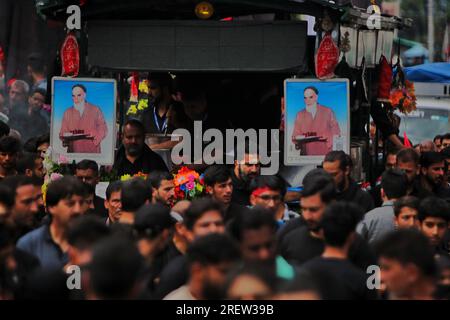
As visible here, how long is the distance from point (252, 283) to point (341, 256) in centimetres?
172

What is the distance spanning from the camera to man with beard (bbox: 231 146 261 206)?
1154 centimetres

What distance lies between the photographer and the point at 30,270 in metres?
7.16

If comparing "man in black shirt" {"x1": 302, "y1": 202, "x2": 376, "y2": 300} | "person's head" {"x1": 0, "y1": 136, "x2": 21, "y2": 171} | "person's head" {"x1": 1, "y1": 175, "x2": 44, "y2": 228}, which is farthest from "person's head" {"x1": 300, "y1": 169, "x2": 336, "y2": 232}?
"person's head" {"x1": 0, "y1": 136, "x2": 21, "y2": 171}

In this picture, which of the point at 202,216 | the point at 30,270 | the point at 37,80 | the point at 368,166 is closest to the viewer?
the point at 30,270

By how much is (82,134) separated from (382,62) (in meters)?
3.99

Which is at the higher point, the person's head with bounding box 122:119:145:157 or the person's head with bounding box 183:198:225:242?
the person's head with bounding box 122:119:145:157

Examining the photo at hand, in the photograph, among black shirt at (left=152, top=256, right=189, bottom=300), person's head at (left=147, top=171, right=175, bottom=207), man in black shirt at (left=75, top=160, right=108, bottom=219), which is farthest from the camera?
man in black shirt at (left=75, top=160, right=108, bottom=219)

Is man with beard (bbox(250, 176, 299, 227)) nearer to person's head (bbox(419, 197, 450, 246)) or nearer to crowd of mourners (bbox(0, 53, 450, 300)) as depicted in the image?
crowd of mourners (bbox(0, 53, 450, 300))

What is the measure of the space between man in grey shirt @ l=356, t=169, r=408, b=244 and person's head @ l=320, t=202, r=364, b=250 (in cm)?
199

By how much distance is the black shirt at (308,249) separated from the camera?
7.77 metres

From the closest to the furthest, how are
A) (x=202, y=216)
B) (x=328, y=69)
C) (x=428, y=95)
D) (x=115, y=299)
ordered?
(x=115, y=299) → (x=202, y=216) → (x=328, y=69) → (x=428, y=95)

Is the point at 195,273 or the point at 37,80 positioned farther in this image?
the point at 37,80
